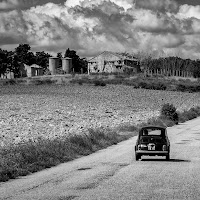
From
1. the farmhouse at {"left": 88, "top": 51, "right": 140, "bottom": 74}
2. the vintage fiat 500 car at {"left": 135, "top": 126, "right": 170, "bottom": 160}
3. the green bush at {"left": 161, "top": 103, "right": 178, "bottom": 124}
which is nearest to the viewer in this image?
the vintage fiat 500 car at {"left": 135, "top": 126, "right": 170, "bottom": 160}

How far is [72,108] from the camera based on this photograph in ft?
192

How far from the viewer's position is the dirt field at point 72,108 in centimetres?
3606

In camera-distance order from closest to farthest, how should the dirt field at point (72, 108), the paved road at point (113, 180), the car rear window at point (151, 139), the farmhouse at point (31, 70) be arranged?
the paved road at point (113, 180), the car rear window at point (151, 139), the dirt field at point (72, 108), the farmhouse at point (31, 70)

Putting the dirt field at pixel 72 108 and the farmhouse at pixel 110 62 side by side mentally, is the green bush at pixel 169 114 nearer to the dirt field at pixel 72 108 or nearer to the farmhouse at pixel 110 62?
the dirt field at pixel 72 108

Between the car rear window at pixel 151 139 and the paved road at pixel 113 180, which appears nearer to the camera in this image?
the paved road at pixel 113 180

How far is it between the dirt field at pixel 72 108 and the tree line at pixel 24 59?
153 feet

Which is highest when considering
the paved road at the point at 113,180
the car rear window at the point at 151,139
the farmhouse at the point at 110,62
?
the farmhouse at the point at 110,62

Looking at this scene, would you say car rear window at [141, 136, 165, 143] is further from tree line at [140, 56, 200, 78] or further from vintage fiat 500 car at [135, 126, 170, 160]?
tree line at [140, 56, 200, 78]

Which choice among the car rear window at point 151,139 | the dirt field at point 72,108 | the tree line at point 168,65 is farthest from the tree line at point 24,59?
the car rear window at point 151,139

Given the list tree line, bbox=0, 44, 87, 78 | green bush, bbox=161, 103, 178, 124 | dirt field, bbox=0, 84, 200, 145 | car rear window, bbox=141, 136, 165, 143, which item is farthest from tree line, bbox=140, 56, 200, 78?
car rear window, bbox=141, 136, 165, 143

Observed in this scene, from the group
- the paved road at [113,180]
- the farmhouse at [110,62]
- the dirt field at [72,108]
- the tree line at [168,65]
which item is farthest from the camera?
the tree line at [168,65]

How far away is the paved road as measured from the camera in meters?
12.8

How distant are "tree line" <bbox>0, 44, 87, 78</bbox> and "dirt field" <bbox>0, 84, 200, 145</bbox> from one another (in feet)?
153

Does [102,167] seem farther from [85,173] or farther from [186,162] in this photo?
[186,162]
